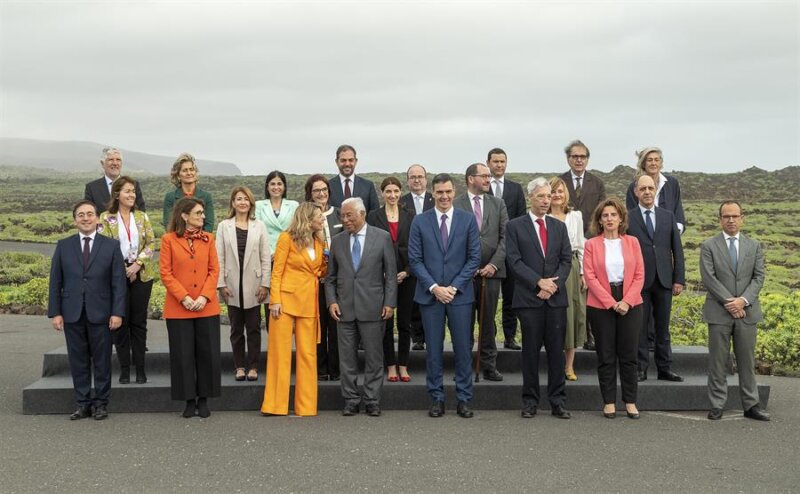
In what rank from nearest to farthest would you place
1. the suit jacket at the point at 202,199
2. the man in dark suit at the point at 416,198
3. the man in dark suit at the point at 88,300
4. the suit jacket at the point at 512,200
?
1. the man in dark suit at the point at 88,300
2. the suit jacket at the point at 202,199
3. the man in dark suit at the point at 416,198
4. the suit jacket at the point at 512,200

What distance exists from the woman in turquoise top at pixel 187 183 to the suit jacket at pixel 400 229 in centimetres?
160

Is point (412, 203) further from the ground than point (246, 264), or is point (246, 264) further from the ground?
point (412, 203)

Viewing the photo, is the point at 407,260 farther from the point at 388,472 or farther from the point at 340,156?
the point at 388,472

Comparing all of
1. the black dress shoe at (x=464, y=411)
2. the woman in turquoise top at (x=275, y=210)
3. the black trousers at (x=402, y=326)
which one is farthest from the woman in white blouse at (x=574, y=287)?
the woman in turquoise top at (x=275, y=210)

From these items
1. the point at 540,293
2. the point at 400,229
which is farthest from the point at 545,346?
the point at 400,229

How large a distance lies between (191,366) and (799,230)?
85.4 feet

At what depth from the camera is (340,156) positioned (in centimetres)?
862

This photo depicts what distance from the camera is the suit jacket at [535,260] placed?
7352mm

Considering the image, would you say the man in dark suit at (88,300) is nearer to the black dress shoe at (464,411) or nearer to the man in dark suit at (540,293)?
the black dress shoe at (464,411)

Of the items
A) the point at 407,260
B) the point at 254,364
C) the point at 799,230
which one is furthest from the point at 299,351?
the point at 799,230

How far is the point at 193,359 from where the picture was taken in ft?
24.2

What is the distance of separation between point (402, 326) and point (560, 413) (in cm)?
167

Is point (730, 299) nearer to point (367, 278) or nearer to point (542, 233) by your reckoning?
point (542, 233)

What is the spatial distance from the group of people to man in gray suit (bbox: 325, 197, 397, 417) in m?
0.01
